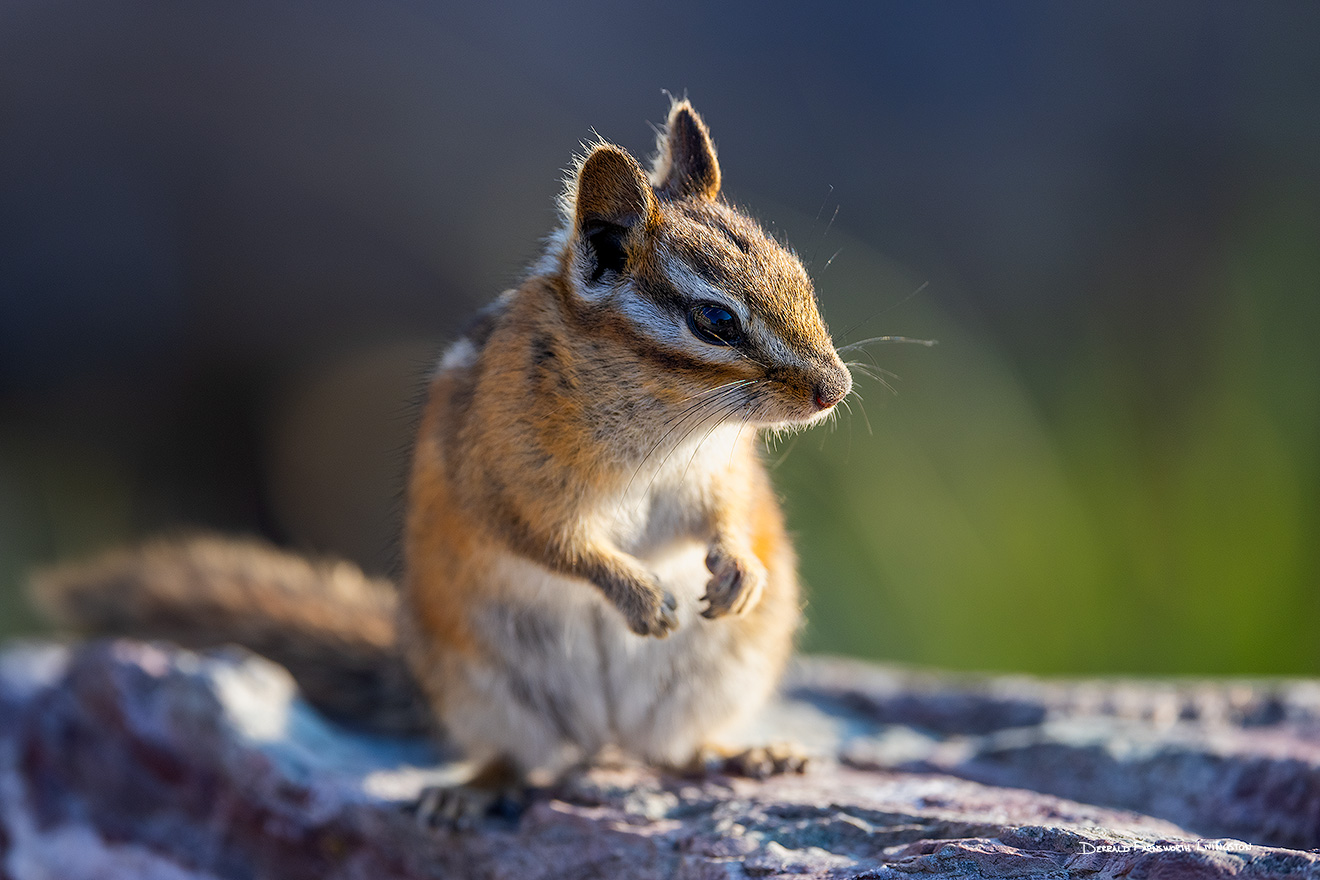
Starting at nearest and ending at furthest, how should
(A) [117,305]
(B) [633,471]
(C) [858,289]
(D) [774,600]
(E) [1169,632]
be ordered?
(B) [633,471], (D) [774,600], (E) [1169,632], (C) [858,289], (A) [117,305]

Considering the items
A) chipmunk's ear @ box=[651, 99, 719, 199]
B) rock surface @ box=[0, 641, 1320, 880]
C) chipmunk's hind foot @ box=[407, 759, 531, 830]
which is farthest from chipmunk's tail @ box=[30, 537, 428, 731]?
chipmunk's ear @ box=[651, 99, 719, 199]

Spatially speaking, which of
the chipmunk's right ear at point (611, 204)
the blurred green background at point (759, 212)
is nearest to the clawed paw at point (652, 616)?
the chipmunk's right ear at point (611, 204)

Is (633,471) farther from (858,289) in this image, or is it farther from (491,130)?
(491,130)

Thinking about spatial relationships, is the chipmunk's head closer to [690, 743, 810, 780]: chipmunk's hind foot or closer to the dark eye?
the dark eye

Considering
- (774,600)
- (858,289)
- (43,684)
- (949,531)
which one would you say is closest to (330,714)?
(43,684)

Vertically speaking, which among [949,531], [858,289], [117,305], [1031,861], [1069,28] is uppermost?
[1069,28]

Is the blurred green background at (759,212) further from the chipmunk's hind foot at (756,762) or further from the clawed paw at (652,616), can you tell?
the clawed paw at (652,616)
